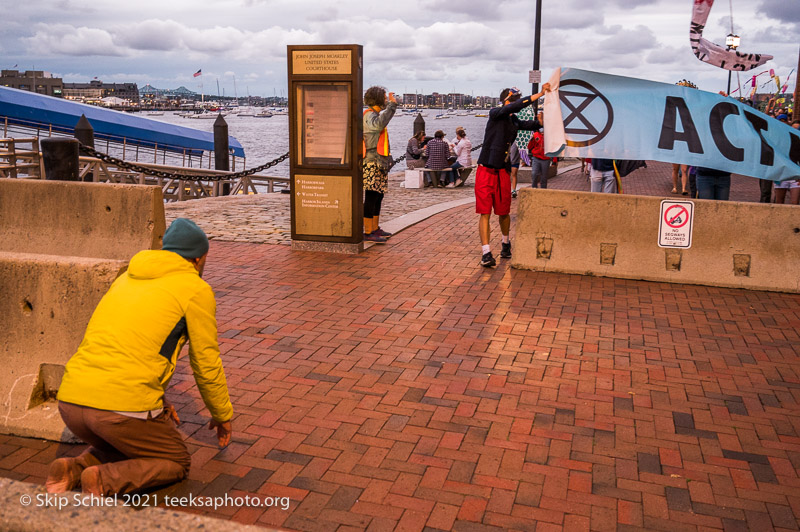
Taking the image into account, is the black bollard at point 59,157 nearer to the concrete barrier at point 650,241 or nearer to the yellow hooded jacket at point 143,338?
the concrete barrier at point 650,241

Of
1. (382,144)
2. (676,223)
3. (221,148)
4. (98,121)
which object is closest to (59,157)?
(382,144)

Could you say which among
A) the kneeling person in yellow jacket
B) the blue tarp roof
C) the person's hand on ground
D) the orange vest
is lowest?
the person's hand on ground

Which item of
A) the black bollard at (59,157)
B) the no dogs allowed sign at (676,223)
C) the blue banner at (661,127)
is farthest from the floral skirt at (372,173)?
the black bollard at (59,157)

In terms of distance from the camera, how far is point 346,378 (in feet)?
17.2

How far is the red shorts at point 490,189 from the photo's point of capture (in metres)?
8.62

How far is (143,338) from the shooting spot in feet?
11.1

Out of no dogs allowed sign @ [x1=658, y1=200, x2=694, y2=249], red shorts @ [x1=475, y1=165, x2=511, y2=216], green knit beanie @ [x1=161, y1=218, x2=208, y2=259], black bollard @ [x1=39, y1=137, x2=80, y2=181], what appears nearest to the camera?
green knit beanie @ [x1=161, y1=218, x2=208, y2=259]

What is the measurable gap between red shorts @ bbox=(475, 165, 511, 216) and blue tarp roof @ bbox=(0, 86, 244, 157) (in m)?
27.8

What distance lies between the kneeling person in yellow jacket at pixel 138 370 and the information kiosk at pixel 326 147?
19.1 ft

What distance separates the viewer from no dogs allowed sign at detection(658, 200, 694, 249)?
794cm

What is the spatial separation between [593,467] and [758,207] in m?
5.00

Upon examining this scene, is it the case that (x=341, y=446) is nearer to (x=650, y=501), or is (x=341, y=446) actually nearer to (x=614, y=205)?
(x=650, y=501)

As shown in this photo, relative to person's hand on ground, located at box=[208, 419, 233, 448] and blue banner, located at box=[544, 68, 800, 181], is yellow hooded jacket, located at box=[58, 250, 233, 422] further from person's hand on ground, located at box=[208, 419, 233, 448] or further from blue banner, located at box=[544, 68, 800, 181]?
blue banner, located at box=[544, 68, 800, 181]

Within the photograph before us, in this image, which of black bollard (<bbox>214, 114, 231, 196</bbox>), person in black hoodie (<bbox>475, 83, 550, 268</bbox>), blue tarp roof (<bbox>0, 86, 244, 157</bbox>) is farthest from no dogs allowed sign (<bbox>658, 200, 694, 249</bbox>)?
blue tarp roof (<bbox>0, 86, 244, 157</bbox>)
